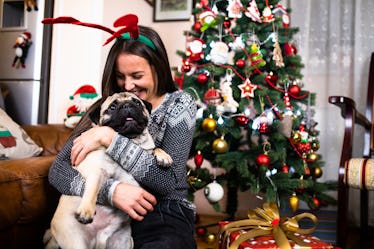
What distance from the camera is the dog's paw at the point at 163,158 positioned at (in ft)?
3.51

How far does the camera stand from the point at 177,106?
124 centimetres

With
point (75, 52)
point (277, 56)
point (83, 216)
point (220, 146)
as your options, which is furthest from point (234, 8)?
point (83, 216)

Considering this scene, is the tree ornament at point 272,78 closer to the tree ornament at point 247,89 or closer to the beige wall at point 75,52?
the tree ornament at point 247,89

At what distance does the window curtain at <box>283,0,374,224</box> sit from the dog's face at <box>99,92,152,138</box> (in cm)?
200

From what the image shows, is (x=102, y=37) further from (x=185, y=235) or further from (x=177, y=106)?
(x=185, y=235)

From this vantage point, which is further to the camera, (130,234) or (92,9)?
(92,9)

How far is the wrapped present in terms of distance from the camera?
1.11 metres

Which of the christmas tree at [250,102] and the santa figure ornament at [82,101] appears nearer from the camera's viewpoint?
the christmas tree at [250,102]

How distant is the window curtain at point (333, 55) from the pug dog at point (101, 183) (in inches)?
79.1

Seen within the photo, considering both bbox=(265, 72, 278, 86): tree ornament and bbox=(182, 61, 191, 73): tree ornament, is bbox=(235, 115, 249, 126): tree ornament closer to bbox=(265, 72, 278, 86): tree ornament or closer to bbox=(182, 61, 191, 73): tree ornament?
bbox=(265, 72, 278, 86): tree ornament

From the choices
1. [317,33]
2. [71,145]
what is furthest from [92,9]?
[317,33]

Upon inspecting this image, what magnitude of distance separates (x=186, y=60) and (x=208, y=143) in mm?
522

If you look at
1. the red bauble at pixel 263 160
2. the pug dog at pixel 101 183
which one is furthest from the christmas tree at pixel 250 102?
the pug dog at pixel 101 183

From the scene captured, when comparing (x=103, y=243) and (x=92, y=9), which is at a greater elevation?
(x=92, y=9)
